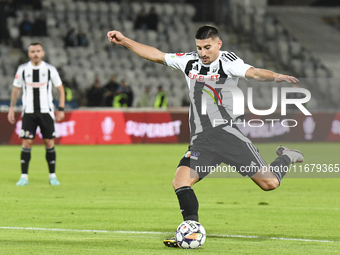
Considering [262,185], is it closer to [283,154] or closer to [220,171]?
[283,154]

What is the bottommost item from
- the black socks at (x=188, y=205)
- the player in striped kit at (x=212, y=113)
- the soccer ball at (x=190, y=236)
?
the soccer ball at (x=190, y=236)

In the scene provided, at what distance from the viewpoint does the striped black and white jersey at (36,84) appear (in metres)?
10.7

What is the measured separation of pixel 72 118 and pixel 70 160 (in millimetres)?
4734

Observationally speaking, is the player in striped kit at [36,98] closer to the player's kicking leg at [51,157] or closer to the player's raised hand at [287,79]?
the player's kicking leg at [51,157]

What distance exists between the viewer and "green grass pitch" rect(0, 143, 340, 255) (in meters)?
5.84

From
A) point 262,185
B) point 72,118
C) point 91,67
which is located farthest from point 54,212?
point 91,67

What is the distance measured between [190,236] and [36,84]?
5.88 metres

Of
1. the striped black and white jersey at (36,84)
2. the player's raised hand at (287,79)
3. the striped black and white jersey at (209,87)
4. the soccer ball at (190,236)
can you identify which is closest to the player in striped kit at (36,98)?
the striped black and white jersey at (36,84)

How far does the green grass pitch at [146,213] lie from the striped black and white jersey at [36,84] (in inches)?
51.3

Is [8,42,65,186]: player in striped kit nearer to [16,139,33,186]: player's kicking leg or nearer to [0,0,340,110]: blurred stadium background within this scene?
[16,139,33,186]: player's kicking leg

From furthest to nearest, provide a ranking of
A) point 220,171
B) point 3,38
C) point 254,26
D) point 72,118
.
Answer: point 254,26
point 3,38
point 72,118
point 220,171

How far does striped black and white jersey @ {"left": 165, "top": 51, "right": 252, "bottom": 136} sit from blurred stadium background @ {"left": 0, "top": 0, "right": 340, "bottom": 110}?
17.2 meters

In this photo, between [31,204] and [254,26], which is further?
[254,26]

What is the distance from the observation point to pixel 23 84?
35.6 feet
